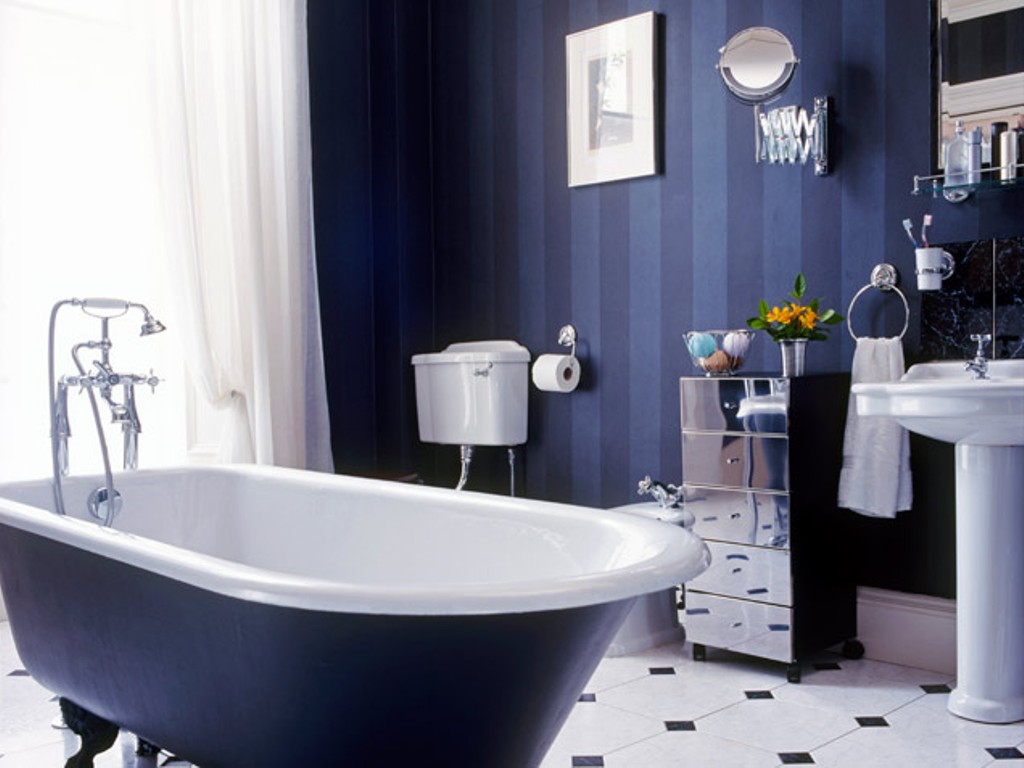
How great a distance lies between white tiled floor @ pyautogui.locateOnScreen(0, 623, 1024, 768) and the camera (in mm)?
2371

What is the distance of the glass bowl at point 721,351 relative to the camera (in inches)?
124

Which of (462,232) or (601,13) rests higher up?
(601,13)

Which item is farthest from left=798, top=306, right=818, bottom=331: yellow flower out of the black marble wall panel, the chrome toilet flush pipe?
the chrome toilet flush pipe

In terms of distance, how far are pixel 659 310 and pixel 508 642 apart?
2.28m

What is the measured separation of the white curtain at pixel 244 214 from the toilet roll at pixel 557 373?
85cm

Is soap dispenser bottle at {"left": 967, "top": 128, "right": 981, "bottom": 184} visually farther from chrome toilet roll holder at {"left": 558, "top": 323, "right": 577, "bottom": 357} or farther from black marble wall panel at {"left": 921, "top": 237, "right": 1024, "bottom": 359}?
chrome toilet roll holder at {"left": 558, "top": 323, "right": 577, "bottom": 357}

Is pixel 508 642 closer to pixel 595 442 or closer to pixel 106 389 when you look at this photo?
pixel 106 389

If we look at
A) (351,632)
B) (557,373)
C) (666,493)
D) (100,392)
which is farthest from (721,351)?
(351,632)

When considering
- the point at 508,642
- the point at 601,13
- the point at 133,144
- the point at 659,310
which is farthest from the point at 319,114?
the point at 508,642

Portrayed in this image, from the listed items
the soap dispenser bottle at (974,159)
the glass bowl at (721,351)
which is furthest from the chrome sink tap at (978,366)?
the glass bowl at (721,351)

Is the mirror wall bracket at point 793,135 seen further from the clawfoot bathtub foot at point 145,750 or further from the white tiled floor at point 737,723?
the clawfoot bathtub foot at point 145,750

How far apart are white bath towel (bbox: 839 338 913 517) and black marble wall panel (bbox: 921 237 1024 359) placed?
0.41 feet

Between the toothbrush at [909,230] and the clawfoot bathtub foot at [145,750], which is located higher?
the toothbrush at [909,230]

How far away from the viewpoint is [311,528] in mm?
2770
